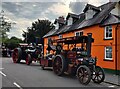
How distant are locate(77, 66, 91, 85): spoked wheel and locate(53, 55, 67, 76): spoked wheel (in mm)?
2058

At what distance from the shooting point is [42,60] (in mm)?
18297

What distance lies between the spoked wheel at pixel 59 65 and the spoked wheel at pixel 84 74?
206 cm

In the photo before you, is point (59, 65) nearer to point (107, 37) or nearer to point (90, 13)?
point (107, 37)

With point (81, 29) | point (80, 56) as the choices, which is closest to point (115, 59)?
point (80, 56)

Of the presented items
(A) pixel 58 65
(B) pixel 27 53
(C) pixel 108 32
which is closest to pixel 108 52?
(C) pixel 108 32

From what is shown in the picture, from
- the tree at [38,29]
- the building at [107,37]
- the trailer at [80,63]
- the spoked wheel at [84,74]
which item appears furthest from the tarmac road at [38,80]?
the tree at [38,29]

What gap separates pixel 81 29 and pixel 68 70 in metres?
9.52

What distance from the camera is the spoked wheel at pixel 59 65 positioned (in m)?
14.3

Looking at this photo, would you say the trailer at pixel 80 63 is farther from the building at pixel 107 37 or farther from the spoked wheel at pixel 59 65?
the building at pixel 107 37

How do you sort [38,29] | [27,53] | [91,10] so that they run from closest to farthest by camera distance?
[91,10], [27,53], [38,29]

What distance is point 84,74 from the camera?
39.6 ft

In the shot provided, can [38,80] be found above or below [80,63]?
below

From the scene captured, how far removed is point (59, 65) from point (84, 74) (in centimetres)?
317

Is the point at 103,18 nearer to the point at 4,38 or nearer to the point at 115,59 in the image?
the point at 115,59
